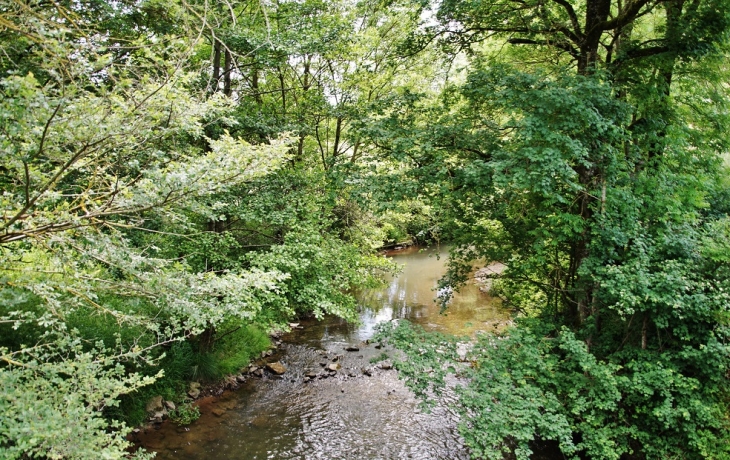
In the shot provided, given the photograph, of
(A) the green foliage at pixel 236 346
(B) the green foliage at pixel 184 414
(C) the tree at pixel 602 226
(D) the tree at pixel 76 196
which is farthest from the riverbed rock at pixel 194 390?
(C) the tree at pixel 602 226

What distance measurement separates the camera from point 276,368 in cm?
970

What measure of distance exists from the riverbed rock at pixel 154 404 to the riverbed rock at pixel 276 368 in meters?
2.66

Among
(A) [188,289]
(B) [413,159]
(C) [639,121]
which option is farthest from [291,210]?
(C) [639,121]

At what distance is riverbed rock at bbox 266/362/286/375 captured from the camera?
31.6 ft

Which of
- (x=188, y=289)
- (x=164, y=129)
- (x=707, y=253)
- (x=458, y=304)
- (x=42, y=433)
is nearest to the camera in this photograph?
(x=42, y=433)

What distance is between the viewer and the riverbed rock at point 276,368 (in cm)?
964

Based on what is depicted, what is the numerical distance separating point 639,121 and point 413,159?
3787 millimetres

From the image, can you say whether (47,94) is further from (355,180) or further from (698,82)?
(698,82)

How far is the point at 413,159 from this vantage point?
7.17m

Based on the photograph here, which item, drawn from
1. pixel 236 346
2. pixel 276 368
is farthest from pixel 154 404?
pixel 276 368

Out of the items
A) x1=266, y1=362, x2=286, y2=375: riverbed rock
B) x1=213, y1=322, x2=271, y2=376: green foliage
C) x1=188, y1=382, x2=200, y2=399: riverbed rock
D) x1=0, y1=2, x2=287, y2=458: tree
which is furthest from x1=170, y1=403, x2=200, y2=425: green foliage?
x1=0, y1=2, x2=287, y2=458: tree

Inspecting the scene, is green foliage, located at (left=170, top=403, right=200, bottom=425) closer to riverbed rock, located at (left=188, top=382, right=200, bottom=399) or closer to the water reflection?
riverbed rock, located at (left=188, top=382, right=200, bottom=399)

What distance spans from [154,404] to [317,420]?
3.03 metres

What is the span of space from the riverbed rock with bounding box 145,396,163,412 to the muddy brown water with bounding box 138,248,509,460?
37 centimetres
